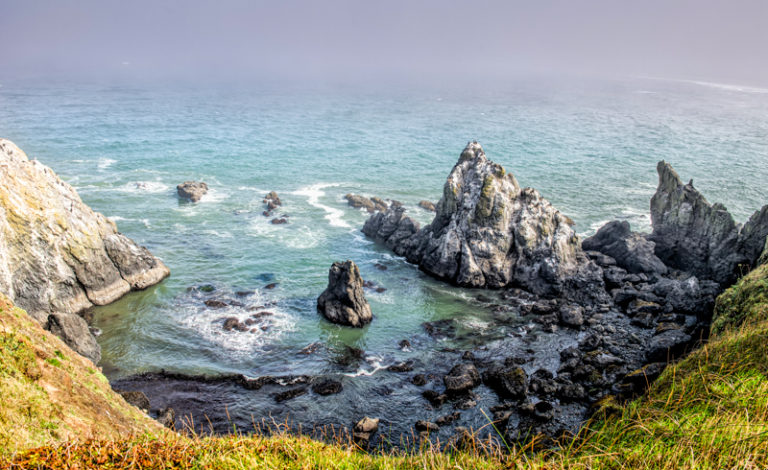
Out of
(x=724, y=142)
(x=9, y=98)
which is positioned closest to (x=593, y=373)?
(x=724, y=142)

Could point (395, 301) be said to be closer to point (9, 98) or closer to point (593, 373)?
point (593, 373)

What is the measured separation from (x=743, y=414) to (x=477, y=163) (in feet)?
142

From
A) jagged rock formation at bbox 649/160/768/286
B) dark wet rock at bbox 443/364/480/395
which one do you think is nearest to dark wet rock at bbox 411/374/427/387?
dark wet rock at bbox 443/364/480/395

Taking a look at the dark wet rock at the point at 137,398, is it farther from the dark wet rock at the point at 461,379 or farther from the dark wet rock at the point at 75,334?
the dark wet rock at the point at 461,379

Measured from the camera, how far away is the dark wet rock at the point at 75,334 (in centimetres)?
3250

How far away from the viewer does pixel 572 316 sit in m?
39.2

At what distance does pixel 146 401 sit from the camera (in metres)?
29.0

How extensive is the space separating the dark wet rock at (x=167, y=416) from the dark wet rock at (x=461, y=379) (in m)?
16.7

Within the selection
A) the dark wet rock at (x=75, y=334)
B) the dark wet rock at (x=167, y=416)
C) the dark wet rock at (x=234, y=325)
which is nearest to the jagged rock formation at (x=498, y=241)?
the dark wet rock at (x=234, y=325)

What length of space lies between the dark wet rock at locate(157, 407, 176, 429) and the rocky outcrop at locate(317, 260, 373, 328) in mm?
14469

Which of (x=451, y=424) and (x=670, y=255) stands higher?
(x=670, y=255)

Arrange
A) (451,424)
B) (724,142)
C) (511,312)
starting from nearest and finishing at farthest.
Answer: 1. (451,424)
2. (511,312)
3. (724,142)

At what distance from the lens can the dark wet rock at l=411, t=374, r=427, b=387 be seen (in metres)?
32.0

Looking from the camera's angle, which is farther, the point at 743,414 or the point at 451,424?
the point at 451,424
